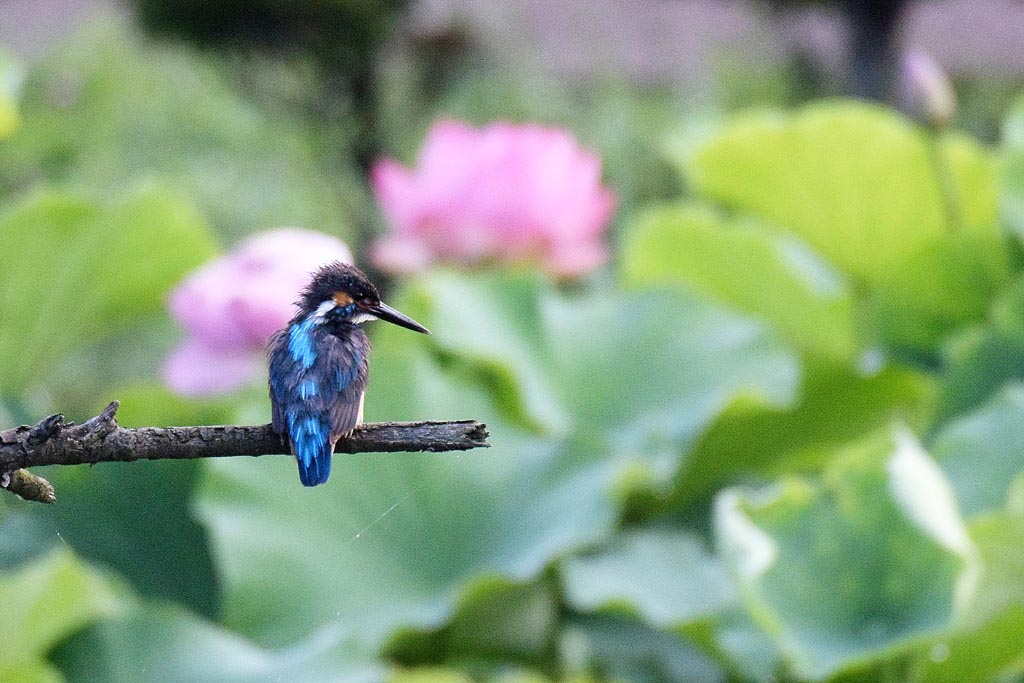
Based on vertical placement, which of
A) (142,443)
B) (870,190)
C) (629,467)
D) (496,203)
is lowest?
(142,443)

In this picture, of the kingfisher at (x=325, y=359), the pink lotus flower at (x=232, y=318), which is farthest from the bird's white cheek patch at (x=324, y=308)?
the pink lotus flower at (x=232, y=318)

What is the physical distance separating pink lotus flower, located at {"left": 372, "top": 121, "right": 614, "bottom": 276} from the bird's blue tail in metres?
0.74

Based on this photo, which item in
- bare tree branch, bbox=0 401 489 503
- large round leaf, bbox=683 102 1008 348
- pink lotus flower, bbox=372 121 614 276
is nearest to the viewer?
bare tree branch, bbox=0 401 489 503

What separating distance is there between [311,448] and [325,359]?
2 centimetres

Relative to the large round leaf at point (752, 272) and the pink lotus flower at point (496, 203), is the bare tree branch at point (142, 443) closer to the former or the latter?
the pink lotus flower at point (496, 203)

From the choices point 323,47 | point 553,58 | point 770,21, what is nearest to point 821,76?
point 770,21

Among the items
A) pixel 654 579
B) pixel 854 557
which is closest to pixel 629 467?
pixel 654 579

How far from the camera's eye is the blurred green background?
59cm

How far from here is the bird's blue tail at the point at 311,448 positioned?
0.18 m

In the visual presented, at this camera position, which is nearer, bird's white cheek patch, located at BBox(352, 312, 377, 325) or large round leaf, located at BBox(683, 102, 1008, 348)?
bird's white cheek patch, located at BBox(352, 312, 377, 325)

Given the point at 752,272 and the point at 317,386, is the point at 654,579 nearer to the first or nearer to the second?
the point at 752,272

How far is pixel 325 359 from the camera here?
0.19 metres

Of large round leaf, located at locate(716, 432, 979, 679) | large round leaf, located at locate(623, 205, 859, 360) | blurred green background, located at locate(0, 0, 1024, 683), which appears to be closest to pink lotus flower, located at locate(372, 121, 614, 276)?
blurred green background, located at locate(0, 0, 1024, 683)

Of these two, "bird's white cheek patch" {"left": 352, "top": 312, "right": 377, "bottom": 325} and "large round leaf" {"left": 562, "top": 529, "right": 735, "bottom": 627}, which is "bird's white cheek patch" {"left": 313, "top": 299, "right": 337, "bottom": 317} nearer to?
"bird's white cheek patch" {"left": 352, "top": 312, "right": 377, "bottom": 325}
